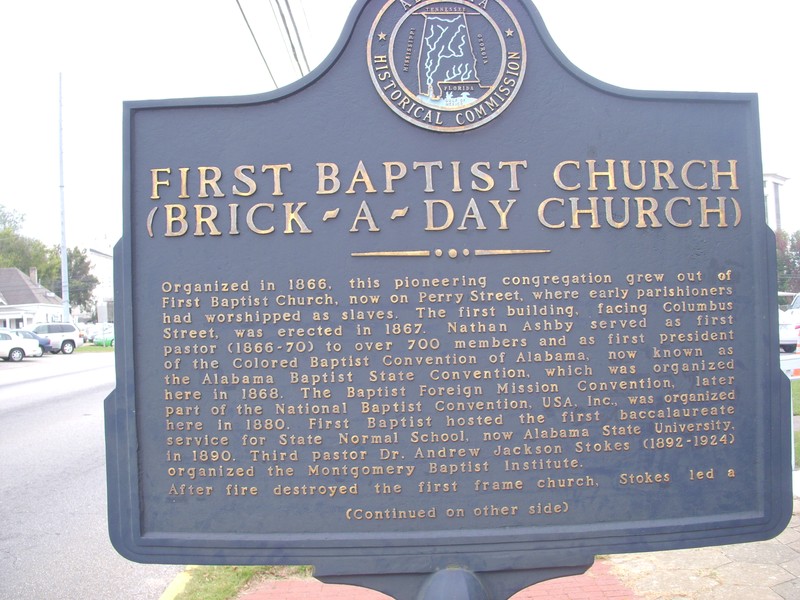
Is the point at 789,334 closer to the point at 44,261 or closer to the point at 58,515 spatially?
the point at 58,515

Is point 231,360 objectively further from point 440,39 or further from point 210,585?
point 210,585

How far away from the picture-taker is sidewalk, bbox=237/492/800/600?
4113 millimetres

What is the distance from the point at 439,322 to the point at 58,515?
17.6ft

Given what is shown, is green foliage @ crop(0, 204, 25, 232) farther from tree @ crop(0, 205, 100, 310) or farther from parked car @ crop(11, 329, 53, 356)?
parked car @ crop(11, 329, 53, 356)

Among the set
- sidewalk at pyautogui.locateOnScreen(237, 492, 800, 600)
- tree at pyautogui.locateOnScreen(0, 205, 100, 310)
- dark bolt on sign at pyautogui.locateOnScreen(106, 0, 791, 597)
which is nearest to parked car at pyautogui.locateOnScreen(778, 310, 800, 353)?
sidewalk at pyautogui.locateOnScreen(237, 492, 800, 600)

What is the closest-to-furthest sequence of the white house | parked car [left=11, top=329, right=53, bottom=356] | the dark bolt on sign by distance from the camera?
1. the dark bolt on sign
2. parked car [left=11, top=329, right=53, bottom=356]
3. the white house

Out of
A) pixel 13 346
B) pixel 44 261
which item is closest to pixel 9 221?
pixel 44 261

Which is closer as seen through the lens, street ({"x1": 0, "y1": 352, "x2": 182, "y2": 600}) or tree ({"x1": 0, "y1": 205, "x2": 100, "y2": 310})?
street ({"x1": 0, "y1": 352, "x2": 182, "y2": 600})

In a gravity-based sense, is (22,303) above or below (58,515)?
above

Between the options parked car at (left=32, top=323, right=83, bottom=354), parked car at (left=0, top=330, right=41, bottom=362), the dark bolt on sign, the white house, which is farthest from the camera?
the white house

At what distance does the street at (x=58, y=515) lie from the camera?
189 inches

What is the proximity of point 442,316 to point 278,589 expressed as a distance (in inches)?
107

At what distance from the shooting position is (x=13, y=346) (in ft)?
93.5

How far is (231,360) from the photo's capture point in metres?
2.64
